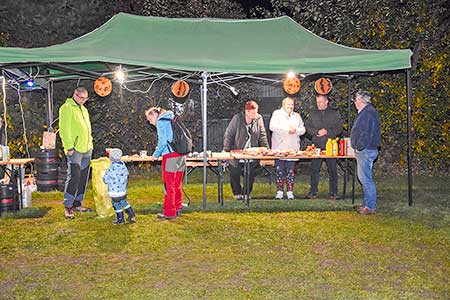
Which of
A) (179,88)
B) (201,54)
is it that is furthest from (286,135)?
(201,54)

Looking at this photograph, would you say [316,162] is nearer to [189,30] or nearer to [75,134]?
[189,30]

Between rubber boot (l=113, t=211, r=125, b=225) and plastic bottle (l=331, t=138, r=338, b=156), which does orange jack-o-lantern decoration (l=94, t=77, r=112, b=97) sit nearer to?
rubber boot (l=113, t=211, r=125, b=225)

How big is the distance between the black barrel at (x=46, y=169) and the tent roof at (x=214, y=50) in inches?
96.6

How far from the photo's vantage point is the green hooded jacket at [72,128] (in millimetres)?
8375

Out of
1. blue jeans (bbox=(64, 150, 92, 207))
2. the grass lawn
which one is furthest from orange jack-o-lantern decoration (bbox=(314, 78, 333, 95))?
blue jeans (bbox=(64, 150, 92, 207))

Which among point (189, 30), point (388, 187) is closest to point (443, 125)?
point (388, 187)

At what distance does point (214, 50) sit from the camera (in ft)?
29.5

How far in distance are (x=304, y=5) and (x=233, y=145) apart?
15.5 feet

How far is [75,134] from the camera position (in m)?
8.43

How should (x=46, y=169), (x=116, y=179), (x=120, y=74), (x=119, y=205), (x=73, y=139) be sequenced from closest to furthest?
(x=116, y=179) → (x=119, y=205) → (x=73, y=139) → (x=120, y=74) → (x=46, y=169)

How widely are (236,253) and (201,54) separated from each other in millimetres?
3165

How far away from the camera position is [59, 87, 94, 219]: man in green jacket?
8398mm

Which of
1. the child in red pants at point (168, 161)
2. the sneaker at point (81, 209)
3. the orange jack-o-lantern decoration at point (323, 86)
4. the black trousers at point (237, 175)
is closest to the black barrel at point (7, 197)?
the sneaker at point (81, 209)

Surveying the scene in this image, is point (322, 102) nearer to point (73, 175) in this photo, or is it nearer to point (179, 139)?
point (179, 139)
